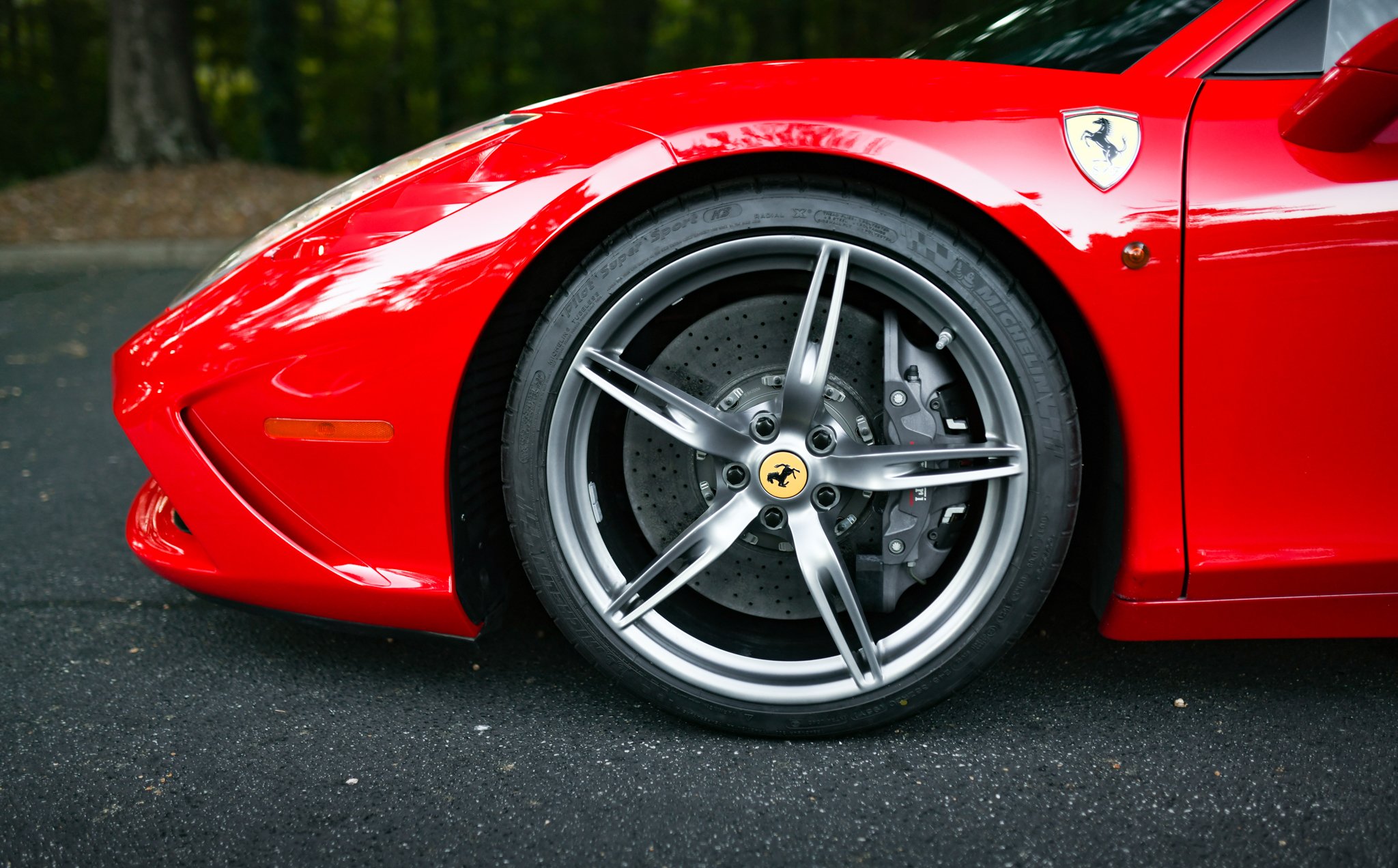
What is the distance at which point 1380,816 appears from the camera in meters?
1.39

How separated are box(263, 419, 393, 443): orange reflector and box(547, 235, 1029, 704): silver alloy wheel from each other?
10.6 inches

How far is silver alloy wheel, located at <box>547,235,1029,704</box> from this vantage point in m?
1.47

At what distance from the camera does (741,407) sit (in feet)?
5.29

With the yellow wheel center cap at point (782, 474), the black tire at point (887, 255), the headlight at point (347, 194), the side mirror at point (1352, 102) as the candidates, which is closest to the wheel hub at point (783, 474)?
the yellow wheel center cap at point (782, 474)

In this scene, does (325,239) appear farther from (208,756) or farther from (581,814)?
(581,814)

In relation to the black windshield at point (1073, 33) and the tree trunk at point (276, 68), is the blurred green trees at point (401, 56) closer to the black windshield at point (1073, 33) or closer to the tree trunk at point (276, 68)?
the tree trunk at point (276, 68)

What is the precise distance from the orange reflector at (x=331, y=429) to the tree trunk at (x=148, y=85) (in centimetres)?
950

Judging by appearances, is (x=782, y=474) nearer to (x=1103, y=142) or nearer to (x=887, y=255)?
(x=887, y=255)

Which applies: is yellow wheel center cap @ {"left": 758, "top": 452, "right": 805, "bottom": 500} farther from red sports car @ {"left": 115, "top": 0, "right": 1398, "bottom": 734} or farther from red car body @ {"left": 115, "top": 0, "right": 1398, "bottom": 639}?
red car body @ {"left": 115, "top": 0, "right": 1398, "bottom": 639}

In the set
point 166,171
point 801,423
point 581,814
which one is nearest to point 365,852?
point 581,814

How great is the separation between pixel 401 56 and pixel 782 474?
72.4 ft

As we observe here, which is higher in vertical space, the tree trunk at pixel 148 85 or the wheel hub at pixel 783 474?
the tree trunk at pixel 148 85

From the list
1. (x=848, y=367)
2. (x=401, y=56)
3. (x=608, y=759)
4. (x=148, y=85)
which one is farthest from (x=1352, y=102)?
(x=401, y=56)

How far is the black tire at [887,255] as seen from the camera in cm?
144
